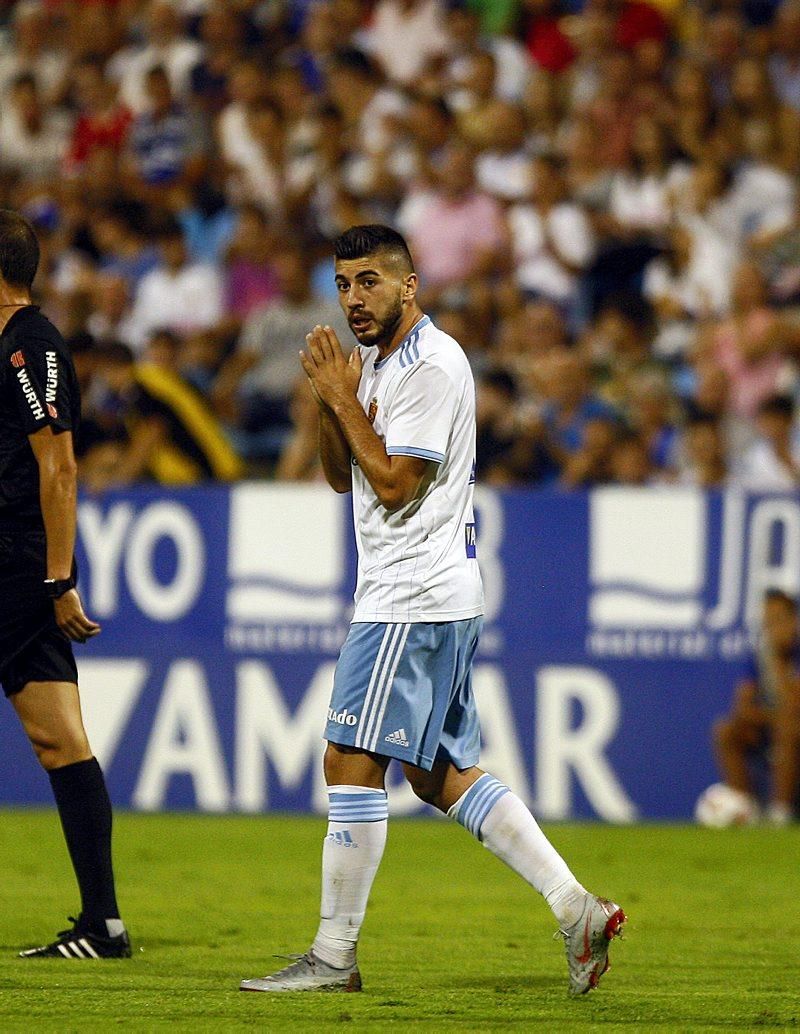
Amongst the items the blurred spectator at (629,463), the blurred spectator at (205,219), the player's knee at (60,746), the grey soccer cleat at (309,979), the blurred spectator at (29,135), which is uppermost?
the blurred spectator at (29,135)

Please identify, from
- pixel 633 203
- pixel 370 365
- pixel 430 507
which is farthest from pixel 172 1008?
pixel 633 203

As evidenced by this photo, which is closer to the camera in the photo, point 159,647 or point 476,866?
point 476,866

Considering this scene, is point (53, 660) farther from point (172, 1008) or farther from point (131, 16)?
point (131, 16)

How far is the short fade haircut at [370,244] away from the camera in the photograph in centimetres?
542

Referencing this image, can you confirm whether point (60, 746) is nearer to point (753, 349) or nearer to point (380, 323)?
point (380, 323)

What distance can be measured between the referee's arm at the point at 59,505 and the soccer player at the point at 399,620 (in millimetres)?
913

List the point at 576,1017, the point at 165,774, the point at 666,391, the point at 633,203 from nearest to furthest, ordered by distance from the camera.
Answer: the point at 576,1017
the point at 165,774
the point at 666,391
the point at 633,203

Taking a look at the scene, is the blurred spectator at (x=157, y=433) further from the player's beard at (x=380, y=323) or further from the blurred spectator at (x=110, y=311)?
the player's beard at (x=380, y=323)

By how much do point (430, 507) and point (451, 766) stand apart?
29.5 inches

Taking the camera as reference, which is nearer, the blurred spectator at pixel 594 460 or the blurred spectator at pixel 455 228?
the blurred spectator at pixel 594 460

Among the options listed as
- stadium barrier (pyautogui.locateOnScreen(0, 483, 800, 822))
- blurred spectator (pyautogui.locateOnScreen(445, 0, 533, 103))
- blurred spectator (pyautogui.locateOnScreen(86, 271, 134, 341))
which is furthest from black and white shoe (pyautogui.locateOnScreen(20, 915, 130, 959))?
blurred spectator (pyautogui.locateOnScreen(445, 0, 533, 103))

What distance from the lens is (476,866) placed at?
354 inches

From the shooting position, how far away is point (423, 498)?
17.8 feet

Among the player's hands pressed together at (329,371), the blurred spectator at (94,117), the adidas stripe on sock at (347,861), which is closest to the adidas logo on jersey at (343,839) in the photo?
the adidas stripe on sock at (347,861)
